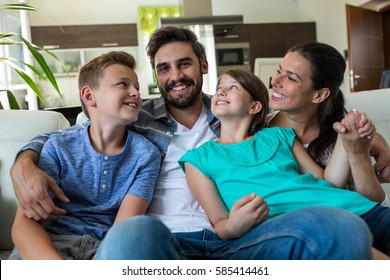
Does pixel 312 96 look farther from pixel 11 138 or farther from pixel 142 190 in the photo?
pixel 11 138

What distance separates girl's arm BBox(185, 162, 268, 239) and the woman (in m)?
0.37

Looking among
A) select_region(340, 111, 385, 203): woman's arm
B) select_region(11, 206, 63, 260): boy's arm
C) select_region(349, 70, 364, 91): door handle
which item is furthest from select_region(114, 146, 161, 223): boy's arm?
select_region(349, 70, 364, 91): door handle

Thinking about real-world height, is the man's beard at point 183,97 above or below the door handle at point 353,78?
below

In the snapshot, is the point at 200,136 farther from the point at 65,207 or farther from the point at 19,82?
the point at 19,82

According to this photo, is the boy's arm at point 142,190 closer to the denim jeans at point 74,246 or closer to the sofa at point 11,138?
the denim jeans at point 74,246

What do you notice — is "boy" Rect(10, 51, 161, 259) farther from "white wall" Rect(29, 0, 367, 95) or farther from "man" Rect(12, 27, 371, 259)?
"white wall" Rect(29, 0, 367, 95)

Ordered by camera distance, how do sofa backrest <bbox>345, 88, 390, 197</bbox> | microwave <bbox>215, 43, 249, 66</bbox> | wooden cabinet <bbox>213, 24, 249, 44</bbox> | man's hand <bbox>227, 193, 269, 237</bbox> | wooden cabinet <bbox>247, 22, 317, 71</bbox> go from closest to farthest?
man's hand <bbox>227, 193, 269, 237</bbox> → sofa backrest <bbox>345, 88, 390, 197</bbox> → wooden cabinet <bbox>213, 24, 249, 44</bbox> → microwave <bbox>215, 43, 249, 66</bbox> → wooden cabinet <bbox>247, 22, 317, 71</bbox>

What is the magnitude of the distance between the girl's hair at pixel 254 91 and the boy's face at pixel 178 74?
0.21 metres

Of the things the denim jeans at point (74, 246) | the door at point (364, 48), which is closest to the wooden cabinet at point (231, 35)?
the door at point (364, 48)

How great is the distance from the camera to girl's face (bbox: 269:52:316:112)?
148 centimetres

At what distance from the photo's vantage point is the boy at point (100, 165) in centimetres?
129

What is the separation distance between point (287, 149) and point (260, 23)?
5.90 m

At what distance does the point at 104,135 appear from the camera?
143cm

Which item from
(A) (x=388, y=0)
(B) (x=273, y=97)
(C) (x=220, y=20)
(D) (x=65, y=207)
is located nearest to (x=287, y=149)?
(B) (x=273, y=97)
